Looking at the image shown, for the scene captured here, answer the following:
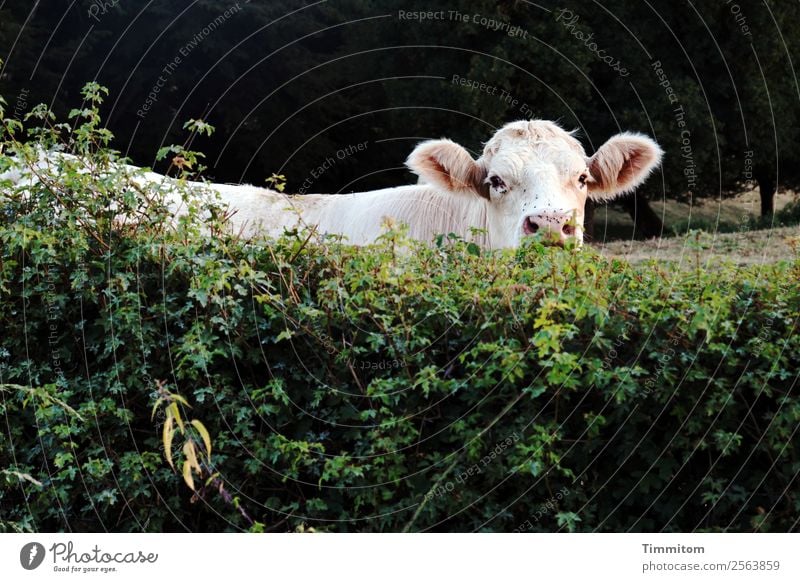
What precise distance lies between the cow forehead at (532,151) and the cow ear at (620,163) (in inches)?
23.6

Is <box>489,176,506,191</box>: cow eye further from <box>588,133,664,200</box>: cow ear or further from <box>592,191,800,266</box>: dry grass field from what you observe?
<box>588,133,664,200</box>: cow ear

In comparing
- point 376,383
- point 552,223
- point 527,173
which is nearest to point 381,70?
point 527,173

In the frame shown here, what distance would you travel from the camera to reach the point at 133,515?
247 inches

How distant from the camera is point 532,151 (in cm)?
922

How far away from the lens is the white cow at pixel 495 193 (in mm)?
8969

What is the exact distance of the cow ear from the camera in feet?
33.1

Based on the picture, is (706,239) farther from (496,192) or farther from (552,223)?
(496,192)

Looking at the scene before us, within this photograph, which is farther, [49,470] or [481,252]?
[481,252]

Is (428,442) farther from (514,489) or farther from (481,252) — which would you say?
(481,252)

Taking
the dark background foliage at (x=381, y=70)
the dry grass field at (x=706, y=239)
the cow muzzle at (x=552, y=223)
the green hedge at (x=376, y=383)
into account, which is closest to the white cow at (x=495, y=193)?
the cow muzzle at (x=552, y=223)

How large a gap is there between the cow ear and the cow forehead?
600 millimetres

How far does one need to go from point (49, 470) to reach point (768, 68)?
29.2 metres
